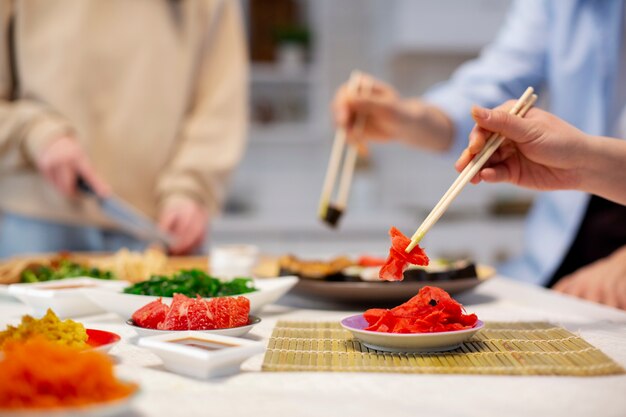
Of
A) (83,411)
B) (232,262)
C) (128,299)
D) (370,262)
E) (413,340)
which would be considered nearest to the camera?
(83,411)

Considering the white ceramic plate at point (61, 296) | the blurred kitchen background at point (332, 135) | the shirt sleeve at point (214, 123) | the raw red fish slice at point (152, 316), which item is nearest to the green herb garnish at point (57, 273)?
the white ceramic plate at point (61, 296)

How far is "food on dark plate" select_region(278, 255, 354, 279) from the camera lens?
4.79 feet

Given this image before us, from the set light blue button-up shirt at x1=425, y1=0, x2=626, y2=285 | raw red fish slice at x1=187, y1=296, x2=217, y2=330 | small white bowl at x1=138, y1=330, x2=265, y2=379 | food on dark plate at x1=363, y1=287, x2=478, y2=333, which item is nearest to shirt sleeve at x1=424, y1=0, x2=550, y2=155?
light blue button-up shirt at x1=425, y1=0, x2=626, y2=285

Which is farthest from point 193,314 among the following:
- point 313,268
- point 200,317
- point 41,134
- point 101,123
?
point 101,123

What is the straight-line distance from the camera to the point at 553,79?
6.55 feet

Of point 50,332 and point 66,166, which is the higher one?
point 66,166

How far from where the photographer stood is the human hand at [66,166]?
211 centimetres

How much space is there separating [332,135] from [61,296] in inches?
139

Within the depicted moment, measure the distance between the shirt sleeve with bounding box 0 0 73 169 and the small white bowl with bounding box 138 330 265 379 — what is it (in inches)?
57.6

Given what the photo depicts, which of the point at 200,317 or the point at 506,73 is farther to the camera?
the point at 506,73

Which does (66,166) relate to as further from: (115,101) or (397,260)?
(397,260)

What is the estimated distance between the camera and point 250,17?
452 centimetres

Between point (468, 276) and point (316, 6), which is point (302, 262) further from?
point (316, 6)

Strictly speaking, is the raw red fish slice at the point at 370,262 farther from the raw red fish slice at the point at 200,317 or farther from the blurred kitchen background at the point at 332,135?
the blurred kitchen background at the point at 332,135
